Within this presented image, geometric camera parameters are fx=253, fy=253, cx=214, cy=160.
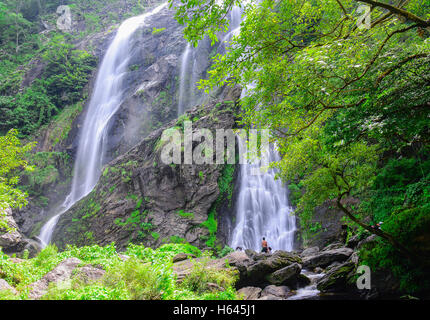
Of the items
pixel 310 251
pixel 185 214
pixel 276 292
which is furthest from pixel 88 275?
pixel 310 251

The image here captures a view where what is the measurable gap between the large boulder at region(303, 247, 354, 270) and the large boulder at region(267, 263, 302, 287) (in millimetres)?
2182

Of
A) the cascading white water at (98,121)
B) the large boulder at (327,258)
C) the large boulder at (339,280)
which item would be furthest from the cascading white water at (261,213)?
the cascading white water at (98,121)

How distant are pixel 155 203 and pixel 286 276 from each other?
430 inches

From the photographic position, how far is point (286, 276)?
938cm

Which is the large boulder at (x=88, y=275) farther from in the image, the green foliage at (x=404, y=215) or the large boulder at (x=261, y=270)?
the green foliage at (x=404, y=215)

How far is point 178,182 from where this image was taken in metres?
18.0

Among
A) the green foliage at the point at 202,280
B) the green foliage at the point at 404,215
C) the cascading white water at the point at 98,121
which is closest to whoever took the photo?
the green foliage at the point at 404,215

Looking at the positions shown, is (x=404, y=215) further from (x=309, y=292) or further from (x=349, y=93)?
(x=309, y=292)

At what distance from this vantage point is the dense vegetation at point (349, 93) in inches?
164

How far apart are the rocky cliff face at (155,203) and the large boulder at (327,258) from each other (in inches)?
254

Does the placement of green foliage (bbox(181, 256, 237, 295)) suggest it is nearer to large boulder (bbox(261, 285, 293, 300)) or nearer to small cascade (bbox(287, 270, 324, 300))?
large boulder (bbox(261, 285, 293, 300))

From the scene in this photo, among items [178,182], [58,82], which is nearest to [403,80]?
[178,182]

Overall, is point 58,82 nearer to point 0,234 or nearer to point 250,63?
point 0,234
